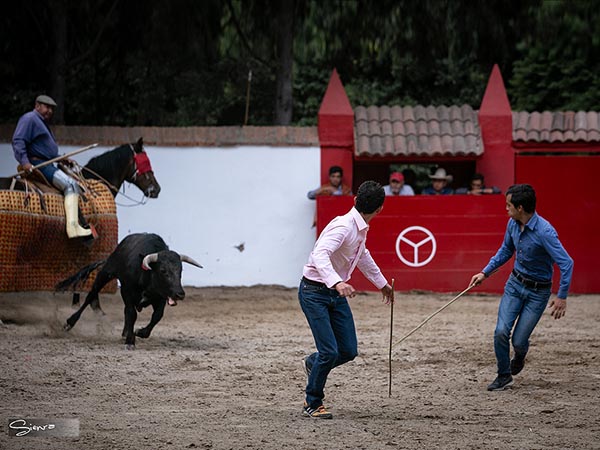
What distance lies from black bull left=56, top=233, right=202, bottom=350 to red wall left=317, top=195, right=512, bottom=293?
4851 mm

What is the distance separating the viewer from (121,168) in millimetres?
12258

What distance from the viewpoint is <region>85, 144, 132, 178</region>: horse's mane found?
12.1 meters

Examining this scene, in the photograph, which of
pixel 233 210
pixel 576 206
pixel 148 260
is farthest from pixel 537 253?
pixel 233 210

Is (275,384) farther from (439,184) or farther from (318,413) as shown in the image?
(439,184)

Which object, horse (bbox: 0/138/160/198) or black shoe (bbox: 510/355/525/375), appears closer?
black shoe (bbox: 510/355/525/375)

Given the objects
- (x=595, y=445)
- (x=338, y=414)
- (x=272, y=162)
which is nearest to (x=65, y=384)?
(x=338, y=414)

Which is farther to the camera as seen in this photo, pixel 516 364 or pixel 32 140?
pixel 32 140

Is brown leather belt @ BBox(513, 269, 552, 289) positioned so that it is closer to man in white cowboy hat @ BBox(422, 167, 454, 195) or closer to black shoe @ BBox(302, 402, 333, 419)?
black shoe @ BBox(302, 402, 333, 419)

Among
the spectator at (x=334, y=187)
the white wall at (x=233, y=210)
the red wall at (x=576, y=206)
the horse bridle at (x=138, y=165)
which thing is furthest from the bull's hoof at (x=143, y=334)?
the red wall at (x=576, y=206)

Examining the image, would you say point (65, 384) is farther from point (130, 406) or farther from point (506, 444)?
point (506, 444)

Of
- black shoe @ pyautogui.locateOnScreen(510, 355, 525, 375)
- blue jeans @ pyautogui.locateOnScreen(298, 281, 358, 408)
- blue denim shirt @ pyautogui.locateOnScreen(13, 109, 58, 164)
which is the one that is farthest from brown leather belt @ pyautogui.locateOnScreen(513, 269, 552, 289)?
blue denim shirt @ pyautogui.locateOnScreen(13, 109, 58, 164)

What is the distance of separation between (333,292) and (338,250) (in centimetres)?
25

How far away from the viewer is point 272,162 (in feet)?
49.5
